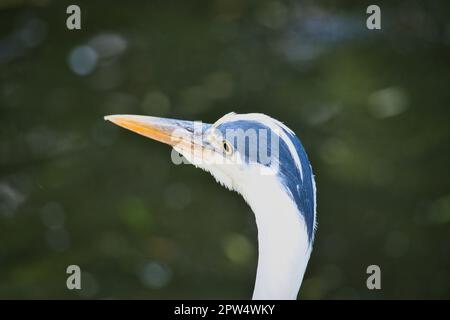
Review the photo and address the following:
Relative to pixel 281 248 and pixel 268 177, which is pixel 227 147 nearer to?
pixel 268 177

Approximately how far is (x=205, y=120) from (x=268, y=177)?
884 millimetres

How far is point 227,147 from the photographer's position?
2.06m

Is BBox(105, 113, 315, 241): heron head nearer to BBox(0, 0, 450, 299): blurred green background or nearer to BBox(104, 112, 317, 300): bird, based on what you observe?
BBox(104, 112, 317, 300): bird

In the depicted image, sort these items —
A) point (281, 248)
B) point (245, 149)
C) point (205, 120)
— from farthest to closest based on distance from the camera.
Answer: point (205, 120)
point (245, 149)
point (281, 248)

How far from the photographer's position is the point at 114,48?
2.86 m

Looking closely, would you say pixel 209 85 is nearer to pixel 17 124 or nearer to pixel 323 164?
pixel 323 164

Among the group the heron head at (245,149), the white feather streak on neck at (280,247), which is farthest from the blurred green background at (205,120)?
the white feather streak on neck at (280,247)

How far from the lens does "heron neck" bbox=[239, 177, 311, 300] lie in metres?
1.90

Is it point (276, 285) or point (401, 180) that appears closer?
point (276, 285)

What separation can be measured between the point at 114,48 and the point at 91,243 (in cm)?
80

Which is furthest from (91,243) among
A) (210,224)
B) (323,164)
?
(323,164)

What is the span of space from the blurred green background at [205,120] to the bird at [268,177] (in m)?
0.75

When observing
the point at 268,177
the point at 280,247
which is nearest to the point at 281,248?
the point at 280,247

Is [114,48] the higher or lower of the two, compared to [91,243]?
higher
